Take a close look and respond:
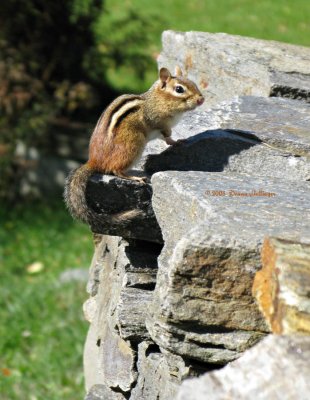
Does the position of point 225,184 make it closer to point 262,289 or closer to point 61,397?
point 262,289

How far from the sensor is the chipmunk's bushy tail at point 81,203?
3148 millimetres

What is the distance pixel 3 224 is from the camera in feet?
27.7

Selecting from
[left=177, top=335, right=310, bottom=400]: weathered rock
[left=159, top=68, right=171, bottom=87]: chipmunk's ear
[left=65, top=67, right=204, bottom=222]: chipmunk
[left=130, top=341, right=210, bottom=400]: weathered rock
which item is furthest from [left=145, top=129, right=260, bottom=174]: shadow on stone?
[left=177, top=335, right=310, bottom=400]: weathered rock

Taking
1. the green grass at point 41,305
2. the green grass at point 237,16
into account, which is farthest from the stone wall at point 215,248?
the green grass at point 237,16

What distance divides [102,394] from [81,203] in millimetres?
936

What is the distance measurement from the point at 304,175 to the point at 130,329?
860mm

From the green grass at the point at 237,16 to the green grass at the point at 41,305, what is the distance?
3.86 metres

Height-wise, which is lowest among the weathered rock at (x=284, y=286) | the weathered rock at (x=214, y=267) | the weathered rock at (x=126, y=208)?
the weathered rock at (x=126, y=208)

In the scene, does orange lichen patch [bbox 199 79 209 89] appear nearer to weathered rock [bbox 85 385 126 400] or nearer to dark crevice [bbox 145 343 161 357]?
weathered rock [bbox 85 385 126 400]

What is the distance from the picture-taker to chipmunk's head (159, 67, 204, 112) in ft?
13.7

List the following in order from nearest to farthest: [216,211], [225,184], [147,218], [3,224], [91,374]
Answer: [216,211], [225,184], [147,218], [91,374], [3,224]

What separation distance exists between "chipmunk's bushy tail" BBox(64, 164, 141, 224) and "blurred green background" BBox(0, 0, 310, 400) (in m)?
2.44

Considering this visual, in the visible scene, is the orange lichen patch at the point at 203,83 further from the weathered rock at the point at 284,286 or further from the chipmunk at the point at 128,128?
the weathered rock at the point at 284,286

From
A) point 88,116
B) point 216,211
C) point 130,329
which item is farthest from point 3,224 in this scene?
point 216,211
